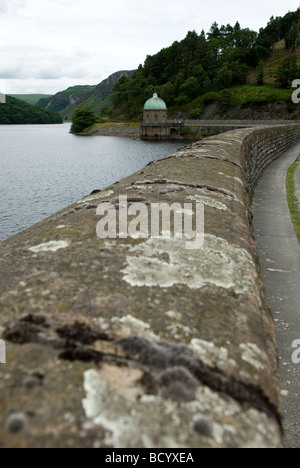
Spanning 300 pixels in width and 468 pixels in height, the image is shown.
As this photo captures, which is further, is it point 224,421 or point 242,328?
point 242,328

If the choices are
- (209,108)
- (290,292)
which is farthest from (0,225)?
(209,108)

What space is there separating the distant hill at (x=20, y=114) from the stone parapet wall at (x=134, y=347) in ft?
574

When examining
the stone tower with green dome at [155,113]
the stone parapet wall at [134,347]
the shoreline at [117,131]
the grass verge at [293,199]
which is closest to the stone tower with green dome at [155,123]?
the stone tower with green dome at [155,113]

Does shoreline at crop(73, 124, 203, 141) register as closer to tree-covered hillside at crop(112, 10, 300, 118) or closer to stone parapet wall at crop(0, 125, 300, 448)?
tree-covered hillside at crop(112, 10, 300, 118)

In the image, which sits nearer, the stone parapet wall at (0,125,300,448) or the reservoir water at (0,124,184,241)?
the stone parapet wall at (0,125,300,448)

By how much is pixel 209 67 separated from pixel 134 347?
369 feet

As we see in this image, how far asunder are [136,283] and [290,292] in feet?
12.5

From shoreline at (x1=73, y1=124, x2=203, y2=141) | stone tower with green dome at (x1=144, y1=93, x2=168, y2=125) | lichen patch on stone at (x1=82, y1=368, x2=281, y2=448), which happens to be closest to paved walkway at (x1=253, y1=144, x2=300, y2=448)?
lichen patch on stone at (x1=82, y1=368, x2=281, y2=448)

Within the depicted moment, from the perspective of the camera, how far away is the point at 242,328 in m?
1.88

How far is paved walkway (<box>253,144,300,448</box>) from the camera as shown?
3288 mm

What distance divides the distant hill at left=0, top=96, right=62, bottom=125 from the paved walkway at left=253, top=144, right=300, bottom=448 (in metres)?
170

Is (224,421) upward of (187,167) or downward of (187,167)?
downward

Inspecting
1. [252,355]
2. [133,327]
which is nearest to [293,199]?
[252,355]
